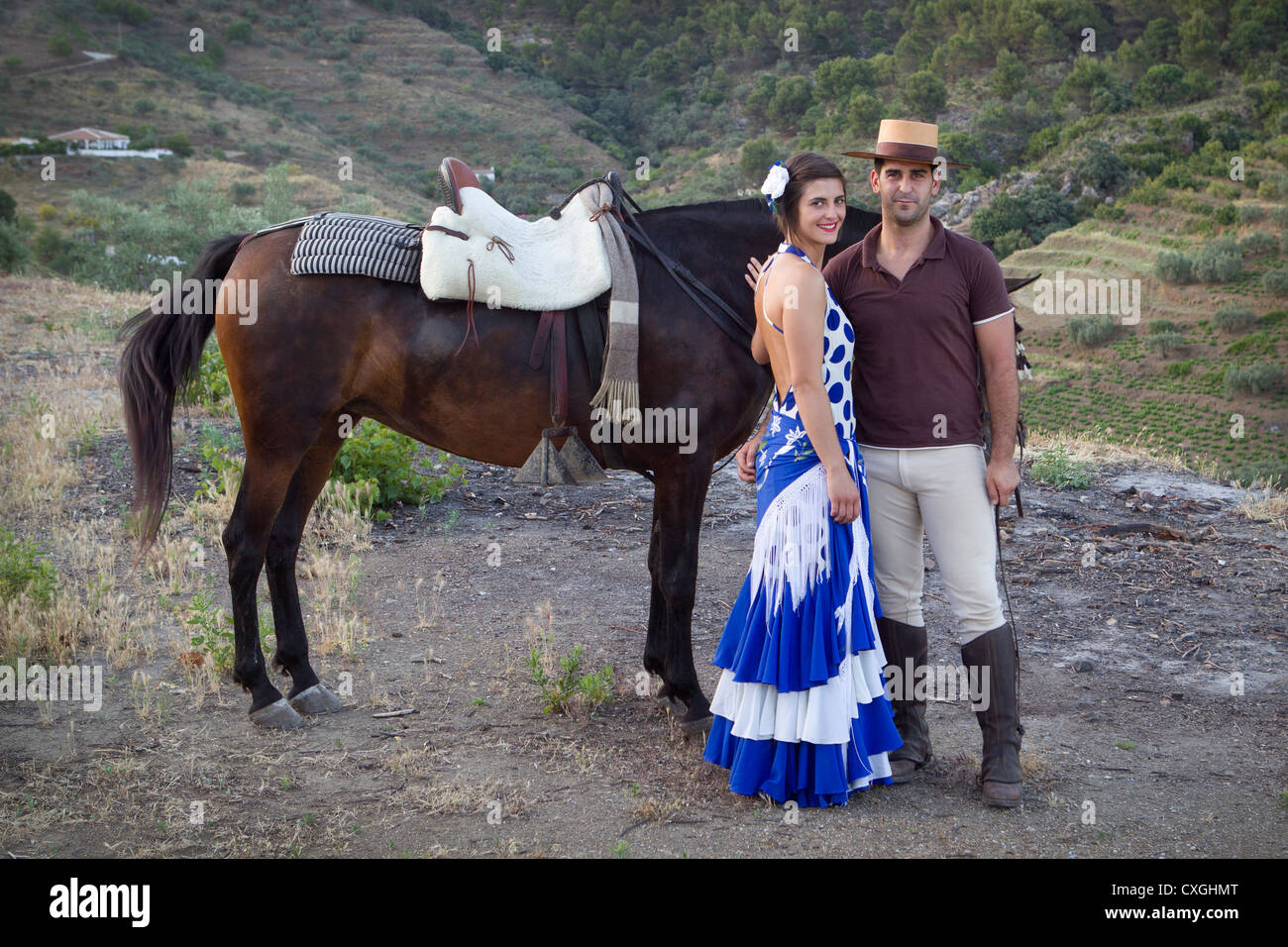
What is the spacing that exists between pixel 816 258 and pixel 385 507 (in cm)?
458

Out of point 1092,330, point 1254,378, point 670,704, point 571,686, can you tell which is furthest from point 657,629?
point 1092,330

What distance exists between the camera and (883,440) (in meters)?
3.67

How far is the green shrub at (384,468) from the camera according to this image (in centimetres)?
709

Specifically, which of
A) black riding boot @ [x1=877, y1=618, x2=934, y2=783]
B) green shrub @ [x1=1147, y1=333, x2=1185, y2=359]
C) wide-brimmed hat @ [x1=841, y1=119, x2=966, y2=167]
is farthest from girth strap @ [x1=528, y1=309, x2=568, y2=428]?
green shrub @ [x1=1147, y1=333, x2=1185, y2=359]

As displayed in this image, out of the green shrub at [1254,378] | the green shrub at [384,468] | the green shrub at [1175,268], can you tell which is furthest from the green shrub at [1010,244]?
the green shrub at [384,468]

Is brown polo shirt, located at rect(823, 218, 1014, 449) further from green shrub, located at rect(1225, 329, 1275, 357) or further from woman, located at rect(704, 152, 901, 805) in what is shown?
green shrub, located at rect(1225, 329, 1275, 357)

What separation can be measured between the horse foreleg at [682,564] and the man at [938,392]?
77cm

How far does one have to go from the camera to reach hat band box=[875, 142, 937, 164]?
3477 millimetres

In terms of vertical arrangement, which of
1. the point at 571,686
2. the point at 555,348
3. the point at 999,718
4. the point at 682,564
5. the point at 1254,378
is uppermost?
the point at 1254,378

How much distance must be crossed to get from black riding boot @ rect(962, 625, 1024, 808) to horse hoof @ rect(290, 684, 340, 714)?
273 centimetres

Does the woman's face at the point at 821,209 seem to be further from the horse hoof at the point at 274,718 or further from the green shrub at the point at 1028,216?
the green shrub at the point at 1028,216

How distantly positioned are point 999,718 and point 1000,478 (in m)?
0.89

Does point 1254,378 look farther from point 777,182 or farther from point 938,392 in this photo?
point 777,182

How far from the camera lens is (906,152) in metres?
3.48
